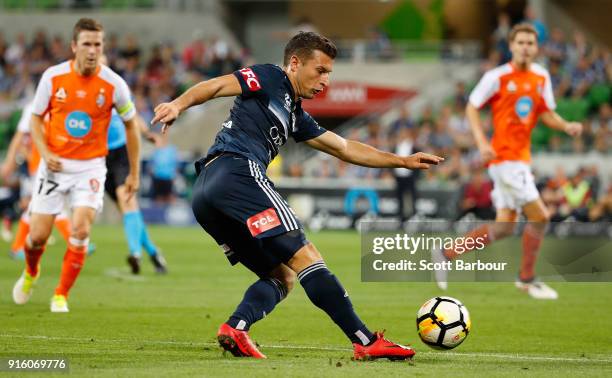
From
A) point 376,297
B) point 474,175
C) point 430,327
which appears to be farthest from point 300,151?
point 430,327

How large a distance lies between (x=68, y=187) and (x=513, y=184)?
4948 mm

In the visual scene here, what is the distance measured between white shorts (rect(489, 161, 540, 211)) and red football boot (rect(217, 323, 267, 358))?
5.66 metres

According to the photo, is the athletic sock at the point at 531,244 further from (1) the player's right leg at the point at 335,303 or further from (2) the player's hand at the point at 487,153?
(1) the player's right leg at the point at 335,303

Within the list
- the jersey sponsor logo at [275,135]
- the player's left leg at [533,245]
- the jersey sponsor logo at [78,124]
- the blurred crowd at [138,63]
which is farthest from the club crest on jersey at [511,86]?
the blurred crowd at [138,63]

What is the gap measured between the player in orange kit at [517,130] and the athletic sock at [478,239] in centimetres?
2

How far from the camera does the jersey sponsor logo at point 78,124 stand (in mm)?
10234

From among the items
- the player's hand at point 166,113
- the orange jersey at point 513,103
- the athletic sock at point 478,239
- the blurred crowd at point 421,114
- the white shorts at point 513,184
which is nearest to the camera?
the player's hand at point 166,113

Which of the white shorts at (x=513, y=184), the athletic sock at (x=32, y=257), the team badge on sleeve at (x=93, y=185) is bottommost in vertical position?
the athletic sock at (x=32, y=257)

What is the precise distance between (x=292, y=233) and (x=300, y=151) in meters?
25.7

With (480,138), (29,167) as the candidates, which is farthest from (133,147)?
(29,167)

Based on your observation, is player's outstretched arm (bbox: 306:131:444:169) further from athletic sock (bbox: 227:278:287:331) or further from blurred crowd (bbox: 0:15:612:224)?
blurred crowd (bbox: 0:15:612:224)

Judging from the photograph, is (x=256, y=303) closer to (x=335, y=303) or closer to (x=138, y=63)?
(x=335, y=303)

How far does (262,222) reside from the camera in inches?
289

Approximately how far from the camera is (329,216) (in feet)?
86.7
